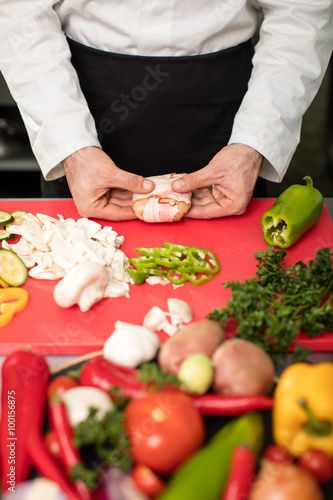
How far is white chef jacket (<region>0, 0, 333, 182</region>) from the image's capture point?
180 centimetres

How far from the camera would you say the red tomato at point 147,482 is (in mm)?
873

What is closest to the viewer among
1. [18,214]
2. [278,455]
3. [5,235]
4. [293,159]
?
[278,455]

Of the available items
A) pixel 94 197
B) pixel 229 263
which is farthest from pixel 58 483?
pixel 94 197

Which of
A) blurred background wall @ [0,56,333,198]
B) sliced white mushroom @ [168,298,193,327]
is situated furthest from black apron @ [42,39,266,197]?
blurred background wall @ [0,56,333,198]

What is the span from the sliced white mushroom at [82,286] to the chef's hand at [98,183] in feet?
1.27

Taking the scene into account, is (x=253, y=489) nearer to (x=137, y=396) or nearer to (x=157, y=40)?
(x=137, y=396)

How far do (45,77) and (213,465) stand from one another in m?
1.44

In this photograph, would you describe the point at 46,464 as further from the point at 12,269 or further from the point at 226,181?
the point at 226,181

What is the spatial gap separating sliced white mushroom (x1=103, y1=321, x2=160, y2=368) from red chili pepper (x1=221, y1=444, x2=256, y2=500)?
0.36 metres

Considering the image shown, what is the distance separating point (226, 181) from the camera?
5.97 feet

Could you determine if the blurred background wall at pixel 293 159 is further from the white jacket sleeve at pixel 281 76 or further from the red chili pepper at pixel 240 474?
the red chili pepper at pixel 240 474

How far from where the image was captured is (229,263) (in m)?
1.68

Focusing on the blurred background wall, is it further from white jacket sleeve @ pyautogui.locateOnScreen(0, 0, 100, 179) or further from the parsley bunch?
the parsley bunch

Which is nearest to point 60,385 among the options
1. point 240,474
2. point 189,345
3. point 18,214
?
point 189,345
